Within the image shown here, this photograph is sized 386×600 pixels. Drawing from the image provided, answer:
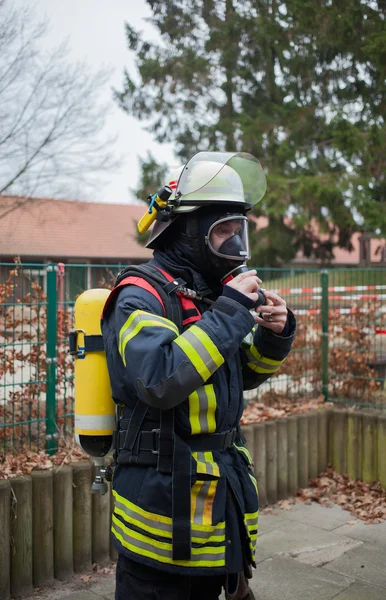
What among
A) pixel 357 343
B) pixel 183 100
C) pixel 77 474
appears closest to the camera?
pixel 77 474

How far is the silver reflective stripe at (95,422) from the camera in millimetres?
2375

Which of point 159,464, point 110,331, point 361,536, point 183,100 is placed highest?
point 183,100

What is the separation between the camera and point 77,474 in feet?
13.2

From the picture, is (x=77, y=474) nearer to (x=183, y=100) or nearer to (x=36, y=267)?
(x=36, y=267)

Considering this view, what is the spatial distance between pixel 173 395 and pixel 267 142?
1577 cm

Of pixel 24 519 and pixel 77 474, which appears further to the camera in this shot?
pixel 77 474

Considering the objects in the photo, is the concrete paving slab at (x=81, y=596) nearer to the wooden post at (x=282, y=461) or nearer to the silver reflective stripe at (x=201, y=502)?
the silver reflective stripe at (x=201, y=502)

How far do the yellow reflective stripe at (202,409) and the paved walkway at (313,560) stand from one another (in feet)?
7.29

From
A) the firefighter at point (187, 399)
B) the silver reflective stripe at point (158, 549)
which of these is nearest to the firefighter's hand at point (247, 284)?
the firefighter at point (187, 399)

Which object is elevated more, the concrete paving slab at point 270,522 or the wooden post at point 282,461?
the wooden post at point 282,461

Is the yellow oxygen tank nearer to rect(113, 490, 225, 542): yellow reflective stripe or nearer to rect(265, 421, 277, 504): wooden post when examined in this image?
rect(113, 490, 225, 542): yellow reflective stripe

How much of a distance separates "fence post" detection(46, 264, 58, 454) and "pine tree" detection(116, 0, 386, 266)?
31.4 ft

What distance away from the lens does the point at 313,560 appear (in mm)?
4305

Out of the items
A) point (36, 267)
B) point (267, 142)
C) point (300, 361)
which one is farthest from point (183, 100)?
point (36, 267)
